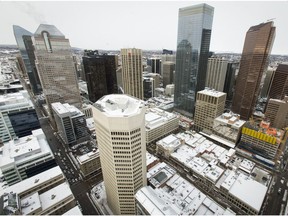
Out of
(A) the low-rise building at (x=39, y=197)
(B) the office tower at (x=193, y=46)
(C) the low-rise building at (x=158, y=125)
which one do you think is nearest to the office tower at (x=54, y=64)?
(C) the low-rise building at (x=158, y=125)

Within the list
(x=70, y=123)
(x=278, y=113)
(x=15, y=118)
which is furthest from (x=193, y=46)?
(x=15, y=118)

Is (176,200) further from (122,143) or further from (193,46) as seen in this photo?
(193,46)

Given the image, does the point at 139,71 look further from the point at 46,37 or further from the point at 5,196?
the point at 5,196

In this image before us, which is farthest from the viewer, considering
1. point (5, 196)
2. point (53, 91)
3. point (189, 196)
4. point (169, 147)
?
point (53, 91)

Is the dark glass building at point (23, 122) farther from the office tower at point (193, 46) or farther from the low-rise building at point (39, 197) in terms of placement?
the office tower at point (193, 46)

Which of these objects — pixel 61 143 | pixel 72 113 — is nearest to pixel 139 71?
pixel 72 113

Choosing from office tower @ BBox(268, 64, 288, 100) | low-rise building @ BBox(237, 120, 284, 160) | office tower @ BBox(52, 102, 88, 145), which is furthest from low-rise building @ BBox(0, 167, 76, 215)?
office tower @ BBox(268, 64, 288, 100)
